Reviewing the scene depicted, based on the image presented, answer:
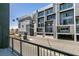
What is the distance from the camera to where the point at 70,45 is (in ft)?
7.57

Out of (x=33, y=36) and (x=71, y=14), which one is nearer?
(x=71, y=14)

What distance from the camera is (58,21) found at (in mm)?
2396

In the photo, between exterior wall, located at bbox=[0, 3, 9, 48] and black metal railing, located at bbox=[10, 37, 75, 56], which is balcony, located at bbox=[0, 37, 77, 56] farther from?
exterior wall, located at bbox=[0, 3, 9, 48]

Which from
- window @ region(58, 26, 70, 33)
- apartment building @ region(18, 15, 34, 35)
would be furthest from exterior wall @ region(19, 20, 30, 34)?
window @ region(58, 26, 70, 33)

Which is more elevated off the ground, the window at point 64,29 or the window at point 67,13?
the window at point 67,13

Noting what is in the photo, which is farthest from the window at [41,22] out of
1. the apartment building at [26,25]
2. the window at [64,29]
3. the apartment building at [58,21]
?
the window at [64,29]

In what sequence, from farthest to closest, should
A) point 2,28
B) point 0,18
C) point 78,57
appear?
point 2,28
point 0,18
point 78,57

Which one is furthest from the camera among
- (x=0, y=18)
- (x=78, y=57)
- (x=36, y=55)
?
(x=0, y=18)

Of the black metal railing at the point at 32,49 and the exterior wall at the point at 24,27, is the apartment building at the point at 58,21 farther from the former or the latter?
the black metal railing at the point at 32,49

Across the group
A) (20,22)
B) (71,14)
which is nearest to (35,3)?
(20,22)

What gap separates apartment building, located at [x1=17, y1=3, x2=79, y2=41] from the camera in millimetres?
2301

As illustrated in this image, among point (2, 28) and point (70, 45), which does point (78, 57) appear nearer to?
point (70, 45)

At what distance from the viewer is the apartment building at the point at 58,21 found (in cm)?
230

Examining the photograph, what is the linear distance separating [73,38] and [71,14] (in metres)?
0.29
